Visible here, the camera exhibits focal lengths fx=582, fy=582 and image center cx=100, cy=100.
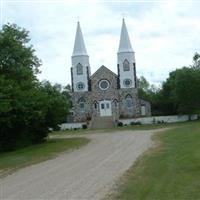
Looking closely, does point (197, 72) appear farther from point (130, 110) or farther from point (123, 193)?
point (123, 193)


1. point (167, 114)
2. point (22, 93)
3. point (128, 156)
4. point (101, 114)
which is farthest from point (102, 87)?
point (128, 156)

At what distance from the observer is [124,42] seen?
294 feet

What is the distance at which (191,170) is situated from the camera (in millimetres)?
19969

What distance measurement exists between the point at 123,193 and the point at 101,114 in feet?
237

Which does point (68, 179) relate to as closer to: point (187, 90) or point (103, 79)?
point (187, 90)

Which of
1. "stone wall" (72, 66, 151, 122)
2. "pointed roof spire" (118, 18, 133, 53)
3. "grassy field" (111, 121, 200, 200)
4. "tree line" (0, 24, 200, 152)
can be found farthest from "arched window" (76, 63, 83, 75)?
"grassy field" (111, 121, 200, 200)

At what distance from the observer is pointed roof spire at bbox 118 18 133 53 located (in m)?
89.2

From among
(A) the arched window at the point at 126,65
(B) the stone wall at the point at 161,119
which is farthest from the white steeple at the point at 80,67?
(B) the stone wall at the point at 161,119

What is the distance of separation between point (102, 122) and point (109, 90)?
7279mm

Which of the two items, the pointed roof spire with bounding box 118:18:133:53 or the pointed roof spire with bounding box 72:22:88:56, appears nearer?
the pointed roof spire with bounding box 118:18:133:53

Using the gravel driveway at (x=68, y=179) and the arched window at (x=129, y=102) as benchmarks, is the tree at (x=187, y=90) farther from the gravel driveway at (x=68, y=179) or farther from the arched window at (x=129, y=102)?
the gravel driveway at (x=68, y=179)

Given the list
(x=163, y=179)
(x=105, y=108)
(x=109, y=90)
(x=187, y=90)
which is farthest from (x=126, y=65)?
(x=163, y=179)

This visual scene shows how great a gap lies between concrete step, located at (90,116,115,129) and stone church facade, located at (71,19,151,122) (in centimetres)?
147

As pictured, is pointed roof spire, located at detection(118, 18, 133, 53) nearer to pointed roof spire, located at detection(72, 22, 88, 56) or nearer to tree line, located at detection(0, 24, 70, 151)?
pointed roof spire, located at detection(72, 22, 88, 56)
